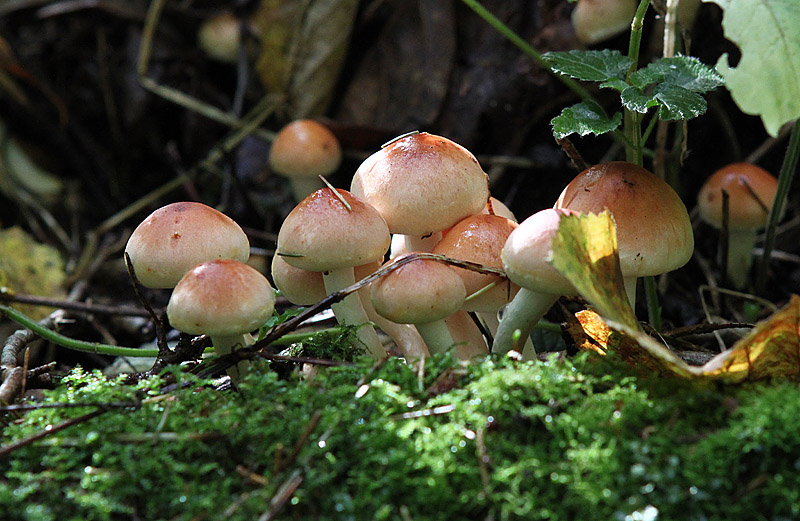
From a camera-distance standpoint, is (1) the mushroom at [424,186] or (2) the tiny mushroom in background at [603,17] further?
(2) the tiny mushroom in background at [603,17]

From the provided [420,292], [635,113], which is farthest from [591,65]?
[420,292]

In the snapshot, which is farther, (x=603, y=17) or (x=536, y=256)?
(x=603, y=17)

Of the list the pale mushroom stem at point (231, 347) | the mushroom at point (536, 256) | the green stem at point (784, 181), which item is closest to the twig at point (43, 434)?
the pale mushroom stem at point (231, 347)

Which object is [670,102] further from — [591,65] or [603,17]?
[603,17]

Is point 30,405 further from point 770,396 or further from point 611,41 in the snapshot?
point 611,41

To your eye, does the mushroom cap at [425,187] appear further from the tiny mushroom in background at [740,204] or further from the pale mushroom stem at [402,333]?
the tiny mushroom in background at [740,204]

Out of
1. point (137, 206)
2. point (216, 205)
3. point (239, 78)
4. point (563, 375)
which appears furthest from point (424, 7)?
point (563, 375)

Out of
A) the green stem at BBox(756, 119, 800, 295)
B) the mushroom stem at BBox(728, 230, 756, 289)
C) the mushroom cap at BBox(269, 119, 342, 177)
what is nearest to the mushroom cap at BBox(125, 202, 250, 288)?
the green stem at BBox(756, 119, 800, 295)
